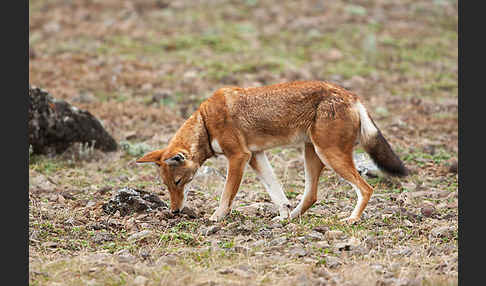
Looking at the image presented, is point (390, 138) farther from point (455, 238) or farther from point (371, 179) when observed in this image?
point (455, 238)

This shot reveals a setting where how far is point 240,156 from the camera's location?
8.09 metres

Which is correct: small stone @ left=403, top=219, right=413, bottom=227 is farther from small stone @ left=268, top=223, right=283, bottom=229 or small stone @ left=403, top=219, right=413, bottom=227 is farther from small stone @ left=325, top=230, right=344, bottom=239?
small stone @ left=268, top=223, right=283, bottom=229

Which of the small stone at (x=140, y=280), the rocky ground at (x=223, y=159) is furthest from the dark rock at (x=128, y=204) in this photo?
the small stone at (x=140, y=280)

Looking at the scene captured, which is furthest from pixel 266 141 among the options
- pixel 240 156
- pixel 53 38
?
pixel 53 38

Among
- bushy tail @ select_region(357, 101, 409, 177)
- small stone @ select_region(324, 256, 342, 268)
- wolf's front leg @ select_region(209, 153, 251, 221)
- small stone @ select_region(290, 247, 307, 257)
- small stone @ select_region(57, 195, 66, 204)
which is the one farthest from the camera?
small stone @ select_region(57, 195, 66, 204)

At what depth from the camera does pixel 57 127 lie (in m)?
11.4

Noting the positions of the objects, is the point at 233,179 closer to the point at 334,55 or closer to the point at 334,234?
the point at 334,234

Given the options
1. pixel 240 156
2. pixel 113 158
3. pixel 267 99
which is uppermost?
pixel 267 99

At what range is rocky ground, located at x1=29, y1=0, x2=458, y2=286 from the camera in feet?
19.8

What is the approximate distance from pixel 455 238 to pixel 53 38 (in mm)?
16787

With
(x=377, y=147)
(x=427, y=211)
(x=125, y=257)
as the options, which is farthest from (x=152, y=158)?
(x=427, y=211)

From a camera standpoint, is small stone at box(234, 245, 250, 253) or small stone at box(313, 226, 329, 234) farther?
small stone at box(313, 226, 329, 234)

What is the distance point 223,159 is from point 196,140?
357 centimetres

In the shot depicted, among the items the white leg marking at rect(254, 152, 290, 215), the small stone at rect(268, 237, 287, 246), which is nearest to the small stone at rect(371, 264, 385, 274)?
the small stone at rect(268, 237, 287, 246)
